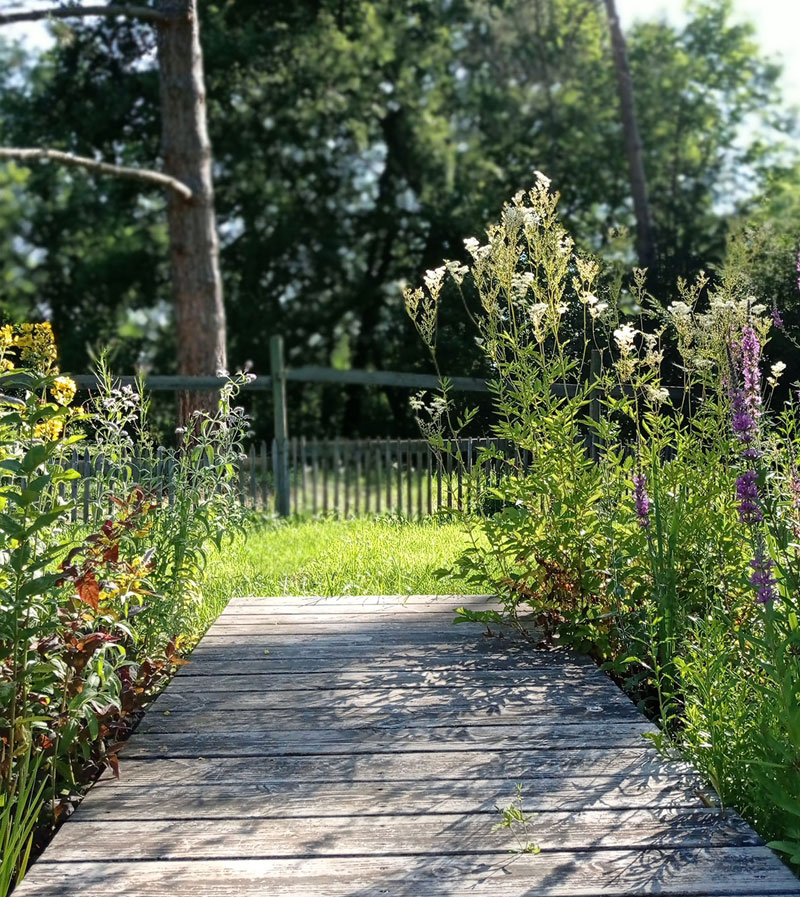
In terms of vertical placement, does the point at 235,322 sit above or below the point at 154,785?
above

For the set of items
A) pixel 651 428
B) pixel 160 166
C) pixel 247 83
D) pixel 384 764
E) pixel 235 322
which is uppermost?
pixel 247 83

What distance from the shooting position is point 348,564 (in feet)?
19.0

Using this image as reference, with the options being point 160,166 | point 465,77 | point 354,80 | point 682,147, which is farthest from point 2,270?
point 682,147

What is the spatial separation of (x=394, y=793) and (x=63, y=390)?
70.9 inches

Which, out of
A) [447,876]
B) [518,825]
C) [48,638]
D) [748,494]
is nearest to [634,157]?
[748,494]

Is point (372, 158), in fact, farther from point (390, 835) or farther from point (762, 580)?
point (390, 835)

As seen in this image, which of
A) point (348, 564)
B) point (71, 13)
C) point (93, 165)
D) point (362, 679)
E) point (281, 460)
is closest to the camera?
point (362, 679)

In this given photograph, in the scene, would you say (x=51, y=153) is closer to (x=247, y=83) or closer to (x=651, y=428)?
(x=651, y=428)

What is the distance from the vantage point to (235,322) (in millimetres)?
18625

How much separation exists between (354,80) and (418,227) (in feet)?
9.60

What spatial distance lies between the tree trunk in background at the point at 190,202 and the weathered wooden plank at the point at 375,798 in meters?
6.83

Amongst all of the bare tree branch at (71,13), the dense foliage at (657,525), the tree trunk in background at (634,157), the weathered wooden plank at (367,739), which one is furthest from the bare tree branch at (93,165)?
the tree trunk in background at (634,157)

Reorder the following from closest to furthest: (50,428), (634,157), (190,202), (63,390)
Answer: (50,428)
(63,390)
(190,202)
(634,157)

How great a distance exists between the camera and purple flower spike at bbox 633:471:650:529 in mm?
3738
